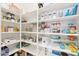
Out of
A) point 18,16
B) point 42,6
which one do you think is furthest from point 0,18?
point 42,6

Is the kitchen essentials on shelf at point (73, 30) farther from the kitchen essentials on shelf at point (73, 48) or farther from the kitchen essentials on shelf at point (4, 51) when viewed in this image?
the kitchen essentials on shelf at point (4, 51)

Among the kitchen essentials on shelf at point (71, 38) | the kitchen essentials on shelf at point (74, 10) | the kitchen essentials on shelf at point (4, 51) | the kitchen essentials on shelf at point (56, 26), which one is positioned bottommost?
the kitchen essentials on shelf at point (4, 51)

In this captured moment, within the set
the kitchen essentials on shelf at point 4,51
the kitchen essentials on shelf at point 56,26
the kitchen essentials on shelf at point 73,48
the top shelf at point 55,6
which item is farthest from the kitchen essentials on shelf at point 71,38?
the kitchen essentials on shelf at point 4,51

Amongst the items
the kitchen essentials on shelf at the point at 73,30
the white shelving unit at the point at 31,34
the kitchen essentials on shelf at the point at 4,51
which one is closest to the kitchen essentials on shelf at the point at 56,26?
the white shelving unit at the point at 31,34

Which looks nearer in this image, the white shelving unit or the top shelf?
the top shelf

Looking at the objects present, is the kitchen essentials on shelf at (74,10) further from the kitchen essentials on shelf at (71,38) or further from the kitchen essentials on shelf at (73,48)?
the kitchen essentials on shelf at (73,48)

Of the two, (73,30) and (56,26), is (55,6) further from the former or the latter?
(73,30)

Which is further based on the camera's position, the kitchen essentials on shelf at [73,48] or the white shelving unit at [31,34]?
the white shelving unit at [31,34]

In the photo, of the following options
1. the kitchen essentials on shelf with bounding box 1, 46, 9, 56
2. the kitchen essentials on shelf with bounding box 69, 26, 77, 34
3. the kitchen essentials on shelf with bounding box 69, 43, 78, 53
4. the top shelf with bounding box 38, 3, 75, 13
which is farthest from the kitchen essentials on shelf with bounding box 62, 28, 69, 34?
the kitchen essentials on shelf with bounding box 1, 46, 9, 56

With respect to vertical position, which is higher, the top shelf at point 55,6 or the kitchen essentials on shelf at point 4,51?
the top shelf at point 55,6

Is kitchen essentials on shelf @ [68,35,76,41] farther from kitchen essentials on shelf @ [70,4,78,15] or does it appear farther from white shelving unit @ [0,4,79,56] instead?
kitchen essentials on shelf @ [70,4,78,15]

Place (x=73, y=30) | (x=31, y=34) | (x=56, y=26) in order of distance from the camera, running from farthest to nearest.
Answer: (x=31, y=34) < (x=56, y=26) < (x=73, y=30)

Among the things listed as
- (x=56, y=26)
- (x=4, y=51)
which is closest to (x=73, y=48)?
(x=56, y=26)

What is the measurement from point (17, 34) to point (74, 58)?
82 cm
